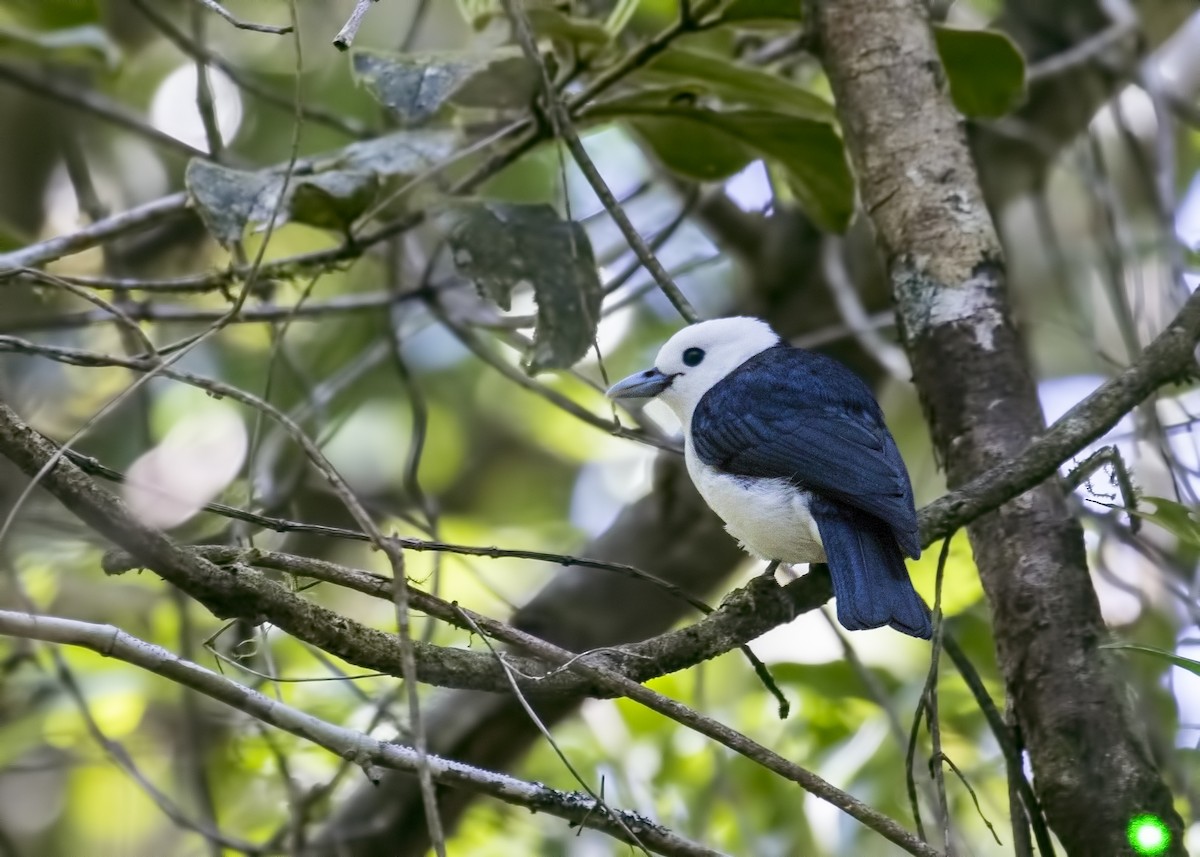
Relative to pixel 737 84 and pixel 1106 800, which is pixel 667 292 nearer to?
pixel 737 84

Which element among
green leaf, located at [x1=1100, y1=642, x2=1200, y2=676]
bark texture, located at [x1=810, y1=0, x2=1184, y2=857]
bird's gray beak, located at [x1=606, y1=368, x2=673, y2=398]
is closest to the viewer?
green leaf, located at [x1=1100, y1=642, x2=1200, y2=676]

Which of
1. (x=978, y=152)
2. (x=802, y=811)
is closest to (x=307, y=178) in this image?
(x=802, y=811)

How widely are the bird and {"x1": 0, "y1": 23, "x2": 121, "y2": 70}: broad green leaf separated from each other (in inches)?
63.9

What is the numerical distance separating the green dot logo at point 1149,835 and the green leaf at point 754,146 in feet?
5.68

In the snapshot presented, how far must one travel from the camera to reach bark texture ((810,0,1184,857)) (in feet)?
7.98

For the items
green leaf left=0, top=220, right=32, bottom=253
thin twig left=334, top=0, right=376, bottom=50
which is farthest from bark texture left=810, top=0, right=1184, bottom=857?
green leaf left=0, top=220, right=32, bottom=253

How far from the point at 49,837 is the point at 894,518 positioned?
329cm

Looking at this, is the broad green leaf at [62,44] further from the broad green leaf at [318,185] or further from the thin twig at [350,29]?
the thin twig at [350,29]

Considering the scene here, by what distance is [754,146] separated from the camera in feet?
11.3

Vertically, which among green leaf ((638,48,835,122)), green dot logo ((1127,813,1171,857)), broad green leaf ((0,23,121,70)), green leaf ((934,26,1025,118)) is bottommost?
green dot logo ((1127,813,1171,857))

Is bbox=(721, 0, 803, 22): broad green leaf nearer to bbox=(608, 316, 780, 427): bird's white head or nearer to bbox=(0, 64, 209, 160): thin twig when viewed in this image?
bbox=(608, 316, 780, 427): bird's white head

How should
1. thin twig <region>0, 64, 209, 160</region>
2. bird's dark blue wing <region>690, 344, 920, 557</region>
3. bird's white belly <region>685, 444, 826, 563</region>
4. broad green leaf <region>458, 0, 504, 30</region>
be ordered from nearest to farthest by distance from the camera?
bird's dark blue wing <region>690, 344, 920, 557</region>, bird's white belly <region>685, 444, 826, 563</region>, broad green leaf <region>458, 0, 504, 30</region>, thin twig <region>0, 64, 209, 160</region>

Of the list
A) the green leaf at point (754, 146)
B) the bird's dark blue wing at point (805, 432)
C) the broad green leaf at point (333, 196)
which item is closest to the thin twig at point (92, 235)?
the broad green leaf at point (333, 196)

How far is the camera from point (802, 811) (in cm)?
418
